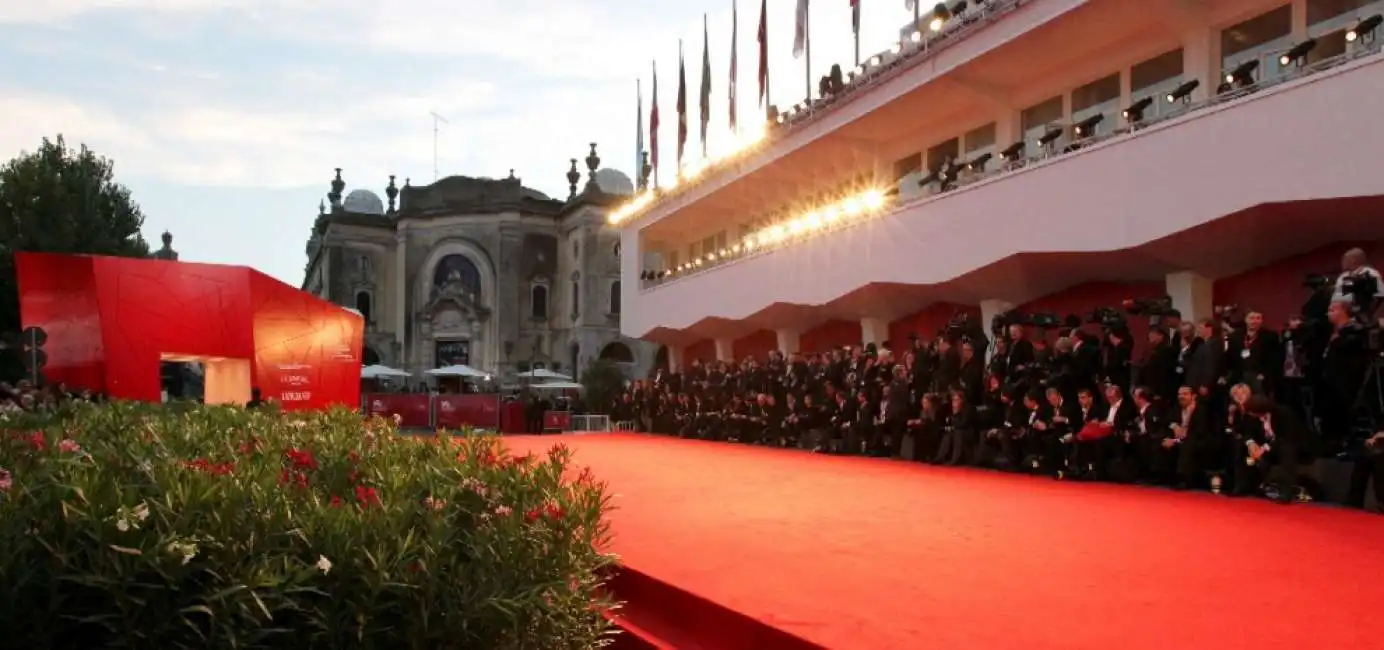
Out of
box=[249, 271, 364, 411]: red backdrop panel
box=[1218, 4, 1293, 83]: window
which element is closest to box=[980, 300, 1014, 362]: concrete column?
box=[1218, 4, 1293, 83]: window

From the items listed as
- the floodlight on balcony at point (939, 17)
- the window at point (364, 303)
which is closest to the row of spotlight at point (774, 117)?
the floodlight on balcony at point (939, 17)

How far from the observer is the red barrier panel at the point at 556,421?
97.9 feet

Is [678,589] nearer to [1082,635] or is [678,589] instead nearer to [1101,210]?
[1082,635]

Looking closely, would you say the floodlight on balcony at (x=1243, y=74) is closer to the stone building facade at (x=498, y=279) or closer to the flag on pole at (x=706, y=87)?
the flag on pole at (x=706, y=87)

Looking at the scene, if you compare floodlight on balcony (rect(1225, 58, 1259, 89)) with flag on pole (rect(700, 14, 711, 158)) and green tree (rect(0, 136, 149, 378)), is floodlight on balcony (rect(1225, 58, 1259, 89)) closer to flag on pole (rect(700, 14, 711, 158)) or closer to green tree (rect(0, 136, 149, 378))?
flag on pole (rect(700, 14, 711, 158))

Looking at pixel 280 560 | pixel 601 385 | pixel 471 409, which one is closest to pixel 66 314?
pixel 471 409

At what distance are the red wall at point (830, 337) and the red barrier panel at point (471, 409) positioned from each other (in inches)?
396

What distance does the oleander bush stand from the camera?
9.62 feet

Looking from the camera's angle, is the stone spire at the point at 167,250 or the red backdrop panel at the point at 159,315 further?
the stone spire at the point at 167,250

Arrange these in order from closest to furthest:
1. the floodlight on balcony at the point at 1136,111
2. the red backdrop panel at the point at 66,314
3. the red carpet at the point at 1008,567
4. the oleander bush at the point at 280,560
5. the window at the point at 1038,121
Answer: the oleander bush at the point at 280,560, the red carpet at the point at 1008,567, the floodlight on balcony at the point at 1136,111, the red backdrop panel at the point at 66,314, the window at the point at 1038,121

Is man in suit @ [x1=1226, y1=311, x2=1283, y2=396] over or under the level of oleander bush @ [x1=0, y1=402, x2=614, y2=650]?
over

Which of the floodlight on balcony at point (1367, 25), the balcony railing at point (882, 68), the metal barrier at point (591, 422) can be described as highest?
the balcony railing at point (882, 68)

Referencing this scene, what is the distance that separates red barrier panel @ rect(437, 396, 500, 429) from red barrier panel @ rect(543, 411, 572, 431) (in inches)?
55.6

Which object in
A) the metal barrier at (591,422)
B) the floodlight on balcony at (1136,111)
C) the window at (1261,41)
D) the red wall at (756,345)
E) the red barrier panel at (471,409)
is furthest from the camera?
the metal barrier at (591,422)
